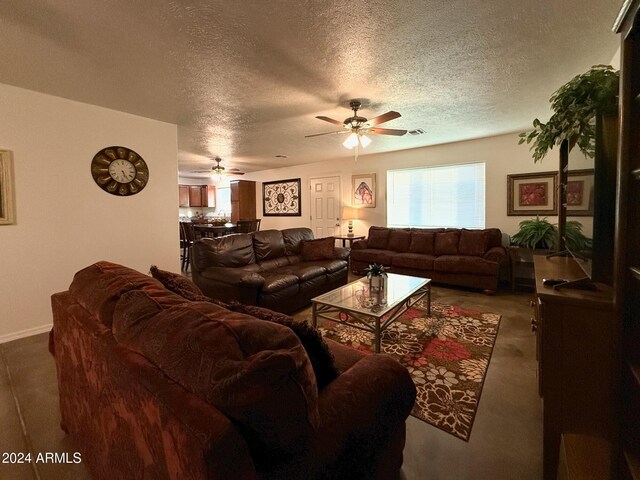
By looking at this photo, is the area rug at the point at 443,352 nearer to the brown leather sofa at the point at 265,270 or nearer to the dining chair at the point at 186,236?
the brown leather sofa at the point at 265,270

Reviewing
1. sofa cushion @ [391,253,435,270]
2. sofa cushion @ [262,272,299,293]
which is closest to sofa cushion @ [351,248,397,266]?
sofa cushion @ [391,253,435,270]

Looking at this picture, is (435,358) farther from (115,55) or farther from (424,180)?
(424,180)

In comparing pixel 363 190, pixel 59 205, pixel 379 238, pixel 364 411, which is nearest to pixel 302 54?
pixel 364 411

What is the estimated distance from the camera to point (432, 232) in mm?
4859

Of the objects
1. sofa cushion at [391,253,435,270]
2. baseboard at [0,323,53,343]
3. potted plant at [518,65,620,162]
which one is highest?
potted plant at [518,65,620,162]

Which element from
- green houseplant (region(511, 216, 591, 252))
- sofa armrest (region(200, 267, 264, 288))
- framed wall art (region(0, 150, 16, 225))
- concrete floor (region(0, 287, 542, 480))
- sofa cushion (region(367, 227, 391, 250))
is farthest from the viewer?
sofa cushion (region(367, 227, 391, 250))

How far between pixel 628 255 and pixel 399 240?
4.20 meters

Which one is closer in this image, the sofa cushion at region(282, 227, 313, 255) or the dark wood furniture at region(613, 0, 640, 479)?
the dark wood furniture at region(613, 0, 640, 479)

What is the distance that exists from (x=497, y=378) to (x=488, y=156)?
383 centimetres

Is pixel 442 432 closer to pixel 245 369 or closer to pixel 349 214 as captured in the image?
pixel 245 369

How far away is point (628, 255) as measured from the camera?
0.94 m

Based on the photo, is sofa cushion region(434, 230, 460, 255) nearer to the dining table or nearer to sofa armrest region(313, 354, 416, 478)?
sofa armrest region(313, 354, 416, 478)

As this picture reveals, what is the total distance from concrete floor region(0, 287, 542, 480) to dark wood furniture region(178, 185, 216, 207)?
7.50 metres

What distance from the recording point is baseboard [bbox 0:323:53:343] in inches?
107
